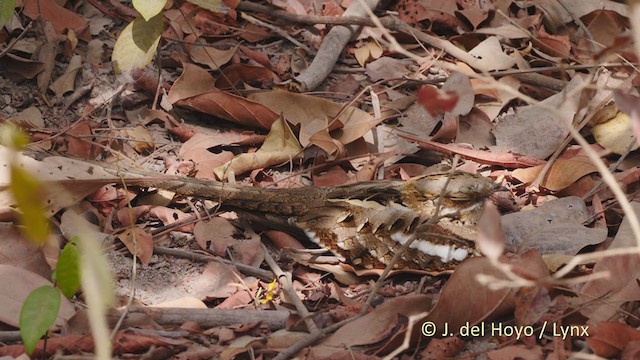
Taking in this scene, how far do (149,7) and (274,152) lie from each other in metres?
0.87

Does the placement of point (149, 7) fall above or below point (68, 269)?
above

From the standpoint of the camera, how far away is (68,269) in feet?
7.25

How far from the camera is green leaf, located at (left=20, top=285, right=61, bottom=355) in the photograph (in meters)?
2.13

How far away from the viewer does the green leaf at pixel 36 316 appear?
2.13 meters

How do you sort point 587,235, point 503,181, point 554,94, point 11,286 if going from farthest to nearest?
point 554,94
point 503,181
point 587,235
point 11,286

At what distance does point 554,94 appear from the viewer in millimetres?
4094

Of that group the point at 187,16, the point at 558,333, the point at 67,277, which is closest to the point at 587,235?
the point at 558,333

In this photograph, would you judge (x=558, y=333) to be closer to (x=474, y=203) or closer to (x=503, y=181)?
(x=474, y=203)

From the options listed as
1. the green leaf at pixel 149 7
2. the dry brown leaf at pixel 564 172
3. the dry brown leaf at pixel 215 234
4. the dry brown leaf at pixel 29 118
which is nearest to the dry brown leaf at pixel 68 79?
the dry brown leaf at pixel 29 118

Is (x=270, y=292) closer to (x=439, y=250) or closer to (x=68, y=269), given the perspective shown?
(x=439, y=250)

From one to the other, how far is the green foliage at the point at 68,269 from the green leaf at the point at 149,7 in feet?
4.28

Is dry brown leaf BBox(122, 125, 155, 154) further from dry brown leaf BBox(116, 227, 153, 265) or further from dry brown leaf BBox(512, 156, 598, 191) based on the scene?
dry brown leaf BBox(512, 156, 598, 191)

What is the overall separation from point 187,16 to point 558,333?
260 cm

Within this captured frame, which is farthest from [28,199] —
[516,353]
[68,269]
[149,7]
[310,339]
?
[149,7]
